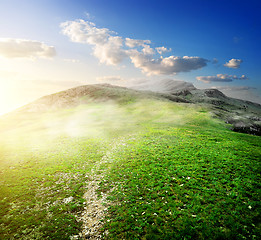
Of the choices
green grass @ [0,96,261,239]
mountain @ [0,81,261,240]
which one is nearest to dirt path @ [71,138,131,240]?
mountain @ [0,81,261,240]

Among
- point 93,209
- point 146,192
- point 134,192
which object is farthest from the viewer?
point 134,192

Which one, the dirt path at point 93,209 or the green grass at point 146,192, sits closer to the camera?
the green grass at point 146,192

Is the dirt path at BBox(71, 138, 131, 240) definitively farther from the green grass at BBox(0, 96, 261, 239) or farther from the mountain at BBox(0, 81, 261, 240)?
the green grass at BBox(0, 96, 261, 239)

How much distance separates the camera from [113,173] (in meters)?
20.9

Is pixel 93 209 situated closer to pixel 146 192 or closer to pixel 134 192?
pixel 134 192

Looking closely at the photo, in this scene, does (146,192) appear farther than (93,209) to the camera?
Yes

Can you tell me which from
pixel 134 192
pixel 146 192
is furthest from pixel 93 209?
pixel 146 192

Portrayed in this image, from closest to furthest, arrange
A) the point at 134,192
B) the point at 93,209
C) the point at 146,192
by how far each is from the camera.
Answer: the point at 93,209, the point at 146,192, the point at 134,192

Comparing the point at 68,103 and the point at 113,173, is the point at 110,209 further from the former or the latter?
the point at 68,103

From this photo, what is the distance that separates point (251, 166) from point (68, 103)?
384ft

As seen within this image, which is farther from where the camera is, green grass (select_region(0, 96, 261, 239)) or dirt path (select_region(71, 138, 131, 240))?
dirt path (select_region(71, 138, 131, 240))

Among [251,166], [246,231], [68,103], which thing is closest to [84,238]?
[246,231]

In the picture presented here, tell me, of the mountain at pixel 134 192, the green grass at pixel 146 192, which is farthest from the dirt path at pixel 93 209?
the green grass at pixel 146 192

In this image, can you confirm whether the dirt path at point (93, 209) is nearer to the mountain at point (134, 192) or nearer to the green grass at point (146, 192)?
the mountain at point (134, 192)
